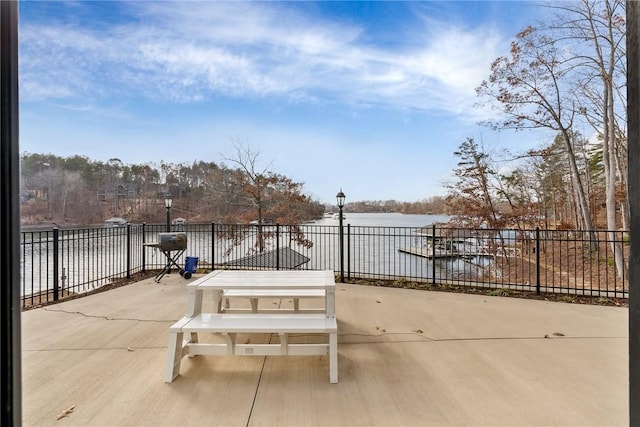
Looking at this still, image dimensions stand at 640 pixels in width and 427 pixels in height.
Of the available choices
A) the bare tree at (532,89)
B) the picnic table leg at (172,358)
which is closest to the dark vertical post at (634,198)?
the picnic table leg at (172,358)

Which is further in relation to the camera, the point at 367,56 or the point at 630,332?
the point at 367,56

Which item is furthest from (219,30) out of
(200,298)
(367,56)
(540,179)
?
(540,179)

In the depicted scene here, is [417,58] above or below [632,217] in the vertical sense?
above

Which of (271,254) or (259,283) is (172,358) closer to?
(259,283)

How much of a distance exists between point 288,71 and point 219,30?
2698 millimetres

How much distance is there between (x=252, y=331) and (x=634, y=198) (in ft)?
6.09

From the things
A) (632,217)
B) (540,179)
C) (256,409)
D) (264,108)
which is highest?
(264,108)

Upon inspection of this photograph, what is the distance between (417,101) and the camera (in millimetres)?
5344

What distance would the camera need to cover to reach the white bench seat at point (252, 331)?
1.95 metres

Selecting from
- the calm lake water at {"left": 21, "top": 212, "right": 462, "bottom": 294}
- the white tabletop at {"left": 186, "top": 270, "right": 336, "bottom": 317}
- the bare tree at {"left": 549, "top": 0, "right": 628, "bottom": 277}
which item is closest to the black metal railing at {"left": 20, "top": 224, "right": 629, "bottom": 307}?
the calm lake water at {"left": 21, "top": 212, "right": 462, "bottom": 294}

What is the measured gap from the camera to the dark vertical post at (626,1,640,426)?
61 centimetres

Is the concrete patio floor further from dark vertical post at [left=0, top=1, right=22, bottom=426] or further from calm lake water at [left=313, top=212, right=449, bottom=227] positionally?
calm lake water at [left=313, top=212, right=449, bottom=227]

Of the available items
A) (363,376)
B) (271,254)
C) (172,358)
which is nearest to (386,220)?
(271,254)

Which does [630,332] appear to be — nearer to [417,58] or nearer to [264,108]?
[417,58]
